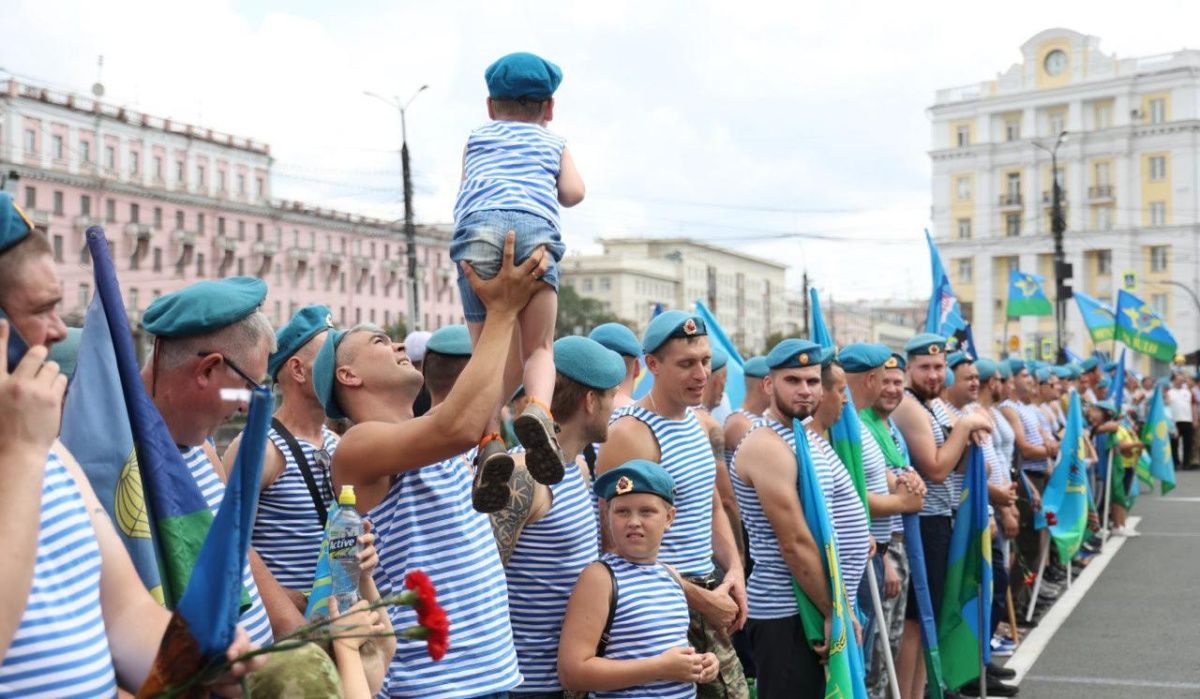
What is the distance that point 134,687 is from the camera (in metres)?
2.31

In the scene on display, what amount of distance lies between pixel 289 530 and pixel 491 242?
980 millimetres

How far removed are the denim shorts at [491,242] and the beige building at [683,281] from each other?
384 ft

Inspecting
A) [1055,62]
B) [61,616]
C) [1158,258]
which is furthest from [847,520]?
[1055,62]

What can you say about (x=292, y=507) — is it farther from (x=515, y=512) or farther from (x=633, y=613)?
(x=633, y=613)

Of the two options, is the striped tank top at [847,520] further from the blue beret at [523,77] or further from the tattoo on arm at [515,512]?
the blue beret at [523,77]

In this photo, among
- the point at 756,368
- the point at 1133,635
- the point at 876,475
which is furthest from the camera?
the point at 1133,635

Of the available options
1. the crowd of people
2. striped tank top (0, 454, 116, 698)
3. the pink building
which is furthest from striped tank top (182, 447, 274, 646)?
the pink building

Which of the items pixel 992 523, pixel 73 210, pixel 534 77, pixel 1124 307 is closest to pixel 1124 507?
pixel 1124 307

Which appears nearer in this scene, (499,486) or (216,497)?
(216,497)

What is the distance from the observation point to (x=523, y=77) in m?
3.53

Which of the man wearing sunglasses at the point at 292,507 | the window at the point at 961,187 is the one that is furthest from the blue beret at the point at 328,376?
the window at the point at 961,187

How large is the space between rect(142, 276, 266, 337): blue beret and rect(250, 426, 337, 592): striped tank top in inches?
30.6

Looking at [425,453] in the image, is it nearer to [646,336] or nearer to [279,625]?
[279,625]

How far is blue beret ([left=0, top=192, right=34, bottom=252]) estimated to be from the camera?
84.7 inches
